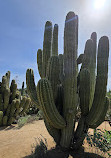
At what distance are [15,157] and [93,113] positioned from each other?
238 centimetres

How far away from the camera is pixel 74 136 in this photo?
138 inches

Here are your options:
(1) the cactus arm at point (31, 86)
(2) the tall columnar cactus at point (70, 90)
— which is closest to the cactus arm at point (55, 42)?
(2) the tall columnar cactus at point (70, 90)

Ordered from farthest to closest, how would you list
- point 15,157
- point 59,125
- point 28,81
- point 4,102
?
point 4,102 < point 28,81 < point 15,157 < point 59,125

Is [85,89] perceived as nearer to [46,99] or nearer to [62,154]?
[46,99]

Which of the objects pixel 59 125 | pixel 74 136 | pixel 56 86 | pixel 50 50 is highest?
pixel 50 50

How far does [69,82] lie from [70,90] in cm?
20

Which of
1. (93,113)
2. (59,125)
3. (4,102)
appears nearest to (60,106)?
(59,125)

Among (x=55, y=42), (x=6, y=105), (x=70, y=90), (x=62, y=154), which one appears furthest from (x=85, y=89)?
(x=6, y=105)

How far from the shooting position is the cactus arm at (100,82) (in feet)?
10.8

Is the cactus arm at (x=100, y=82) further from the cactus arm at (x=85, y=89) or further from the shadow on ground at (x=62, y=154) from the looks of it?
the shadow on ground at (x=62, y=154)

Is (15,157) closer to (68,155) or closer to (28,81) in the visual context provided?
(68,155)

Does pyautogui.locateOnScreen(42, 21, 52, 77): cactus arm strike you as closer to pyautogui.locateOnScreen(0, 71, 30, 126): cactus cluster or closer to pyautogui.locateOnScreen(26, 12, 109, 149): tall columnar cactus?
pyautogui.locateOnScreen(26, 12, 109, 149): tall columnar cactus

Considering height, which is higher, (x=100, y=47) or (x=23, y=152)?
(x=100, y=47)

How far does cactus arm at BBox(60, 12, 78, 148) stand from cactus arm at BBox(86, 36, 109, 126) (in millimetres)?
555
